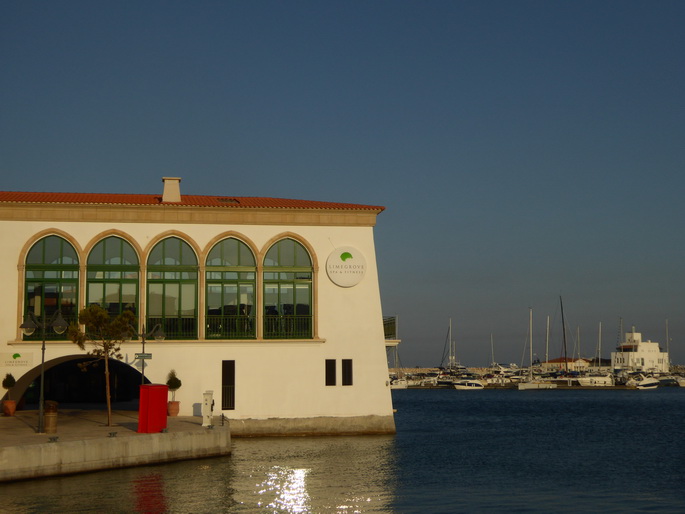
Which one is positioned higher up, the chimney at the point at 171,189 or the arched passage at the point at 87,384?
the chimney at the point at 171,189

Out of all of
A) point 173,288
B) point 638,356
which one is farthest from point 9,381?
point 638,356

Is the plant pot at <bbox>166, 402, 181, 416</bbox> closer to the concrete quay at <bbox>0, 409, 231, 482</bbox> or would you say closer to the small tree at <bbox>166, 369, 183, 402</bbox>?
the small tree at <bbox>166, 369, 183, 402</bbox>

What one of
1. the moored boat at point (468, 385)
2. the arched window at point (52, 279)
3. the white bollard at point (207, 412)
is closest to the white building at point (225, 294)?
the arched window at point (52, 279)

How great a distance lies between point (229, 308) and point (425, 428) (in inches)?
755

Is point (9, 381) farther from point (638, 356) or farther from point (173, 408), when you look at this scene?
point (638, 356)

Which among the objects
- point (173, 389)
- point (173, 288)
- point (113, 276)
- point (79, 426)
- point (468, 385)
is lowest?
point (468, 385)

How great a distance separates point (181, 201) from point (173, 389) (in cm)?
934

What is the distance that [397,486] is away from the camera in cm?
2830

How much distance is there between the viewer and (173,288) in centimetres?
3975

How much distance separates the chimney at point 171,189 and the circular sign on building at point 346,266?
8044 millimetres

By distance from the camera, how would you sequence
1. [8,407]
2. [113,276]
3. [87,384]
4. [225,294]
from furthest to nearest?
1. [87,384]
2. [225,294]
3. [113,276]
4. [8,407]

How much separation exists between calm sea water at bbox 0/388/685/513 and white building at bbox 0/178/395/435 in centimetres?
243

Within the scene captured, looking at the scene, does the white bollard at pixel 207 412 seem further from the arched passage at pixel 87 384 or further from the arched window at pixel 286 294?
the arched passage at pixel 87 384

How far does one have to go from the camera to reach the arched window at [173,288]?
39500 mm
